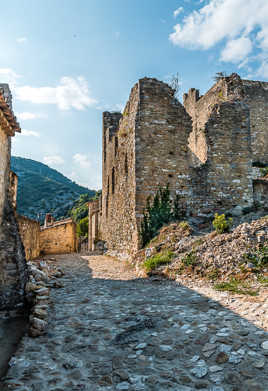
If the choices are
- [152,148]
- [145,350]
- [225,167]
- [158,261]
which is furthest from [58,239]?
[145,350]

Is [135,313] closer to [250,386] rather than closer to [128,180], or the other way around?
A: [250,386]

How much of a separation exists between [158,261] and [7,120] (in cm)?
517

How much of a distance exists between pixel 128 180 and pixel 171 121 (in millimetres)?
2942

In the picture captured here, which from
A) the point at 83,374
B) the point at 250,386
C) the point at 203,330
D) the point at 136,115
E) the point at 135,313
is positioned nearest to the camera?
the point at 250,386

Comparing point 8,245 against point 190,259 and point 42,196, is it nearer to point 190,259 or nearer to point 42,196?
point 190,259

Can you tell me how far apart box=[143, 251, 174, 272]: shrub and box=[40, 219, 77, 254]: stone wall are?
32.7 feet

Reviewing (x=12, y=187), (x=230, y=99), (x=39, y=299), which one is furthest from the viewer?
(x=230, y=99)

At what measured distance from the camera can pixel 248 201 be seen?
11539 mm

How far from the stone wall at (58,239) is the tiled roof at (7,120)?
442 inches

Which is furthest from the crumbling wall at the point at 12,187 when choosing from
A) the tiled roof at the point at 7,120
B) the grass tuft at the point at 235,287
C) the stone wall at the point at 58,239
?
the stone wall at the point at 58,239

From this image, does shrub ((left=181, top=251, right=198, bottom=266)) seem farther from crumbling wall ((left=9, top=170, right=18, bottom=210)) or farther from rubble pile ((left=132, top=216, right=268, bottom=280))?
crumbling wall ((left=9, top=170, right=18, bottom=210))

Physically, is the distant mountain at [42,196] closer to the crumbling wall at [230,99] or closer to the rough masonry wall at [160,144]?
the crumbling wall at [230,99]

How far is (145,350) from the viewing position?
328cm

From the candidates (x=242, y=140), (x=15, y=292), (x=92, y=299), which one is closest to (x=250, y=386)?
(x=92, y=299)
